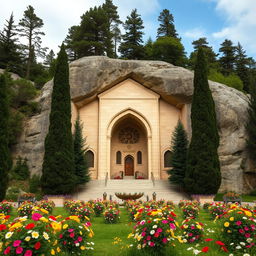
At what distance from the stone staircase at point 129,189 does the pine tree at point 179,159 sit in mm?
958

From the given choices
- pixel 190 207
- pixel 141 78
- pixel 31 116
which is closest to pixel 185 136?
pixel 141 78

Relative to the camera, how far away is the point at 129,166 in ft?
88.2

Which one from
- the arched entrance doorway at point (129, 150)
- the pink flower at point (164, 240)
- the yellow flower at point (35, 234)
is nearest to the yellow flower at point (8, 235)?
the yellow flower at point (35, 234)

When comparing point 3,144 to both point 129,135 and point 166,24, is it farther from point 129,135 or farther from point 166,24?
point 166,24

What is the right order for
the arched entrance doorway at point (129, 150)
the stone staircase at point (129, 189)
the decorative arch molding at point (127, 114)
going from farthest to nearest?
1. the arched entrance doorway at point (129, 150)
2. the decorative arch molding at point (127, 114)
3. the stone staircase at point (129, 189)

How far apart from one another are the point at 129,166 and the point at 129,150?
1.65 m

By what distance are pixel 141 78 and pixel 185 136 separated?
6739 mm

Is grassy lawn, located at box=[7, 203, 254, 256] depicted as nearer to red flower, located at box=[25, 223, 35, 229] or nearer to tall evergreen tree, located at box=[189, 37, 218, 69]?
red flower, located at box=[25, 223, 35, 229]

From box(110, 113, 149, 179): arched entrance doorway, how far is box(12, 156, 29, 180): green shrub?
26.9 ft

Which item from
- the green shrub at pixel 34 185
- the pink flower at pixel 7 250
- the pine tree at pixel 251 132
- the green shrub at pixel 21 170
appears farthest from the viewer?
the green shrub at pixel 21 170

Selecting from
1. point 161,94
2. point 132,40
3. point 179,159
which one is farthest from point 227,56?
point 179,159

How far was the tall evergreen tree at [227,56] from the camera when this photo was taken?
42156mm

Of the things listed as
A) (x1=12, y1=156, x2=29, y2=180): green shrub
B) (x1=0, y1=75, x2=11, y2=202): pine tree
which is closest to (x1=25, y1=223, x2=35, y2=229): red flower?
(x1=0, y1=75, x2=11, y2=202): pine tree

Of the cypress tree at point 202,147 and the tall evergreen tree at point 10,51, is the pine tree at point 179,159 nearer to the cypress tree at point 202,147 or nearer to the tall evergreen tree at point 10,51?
the cypress tree at point 202,147
